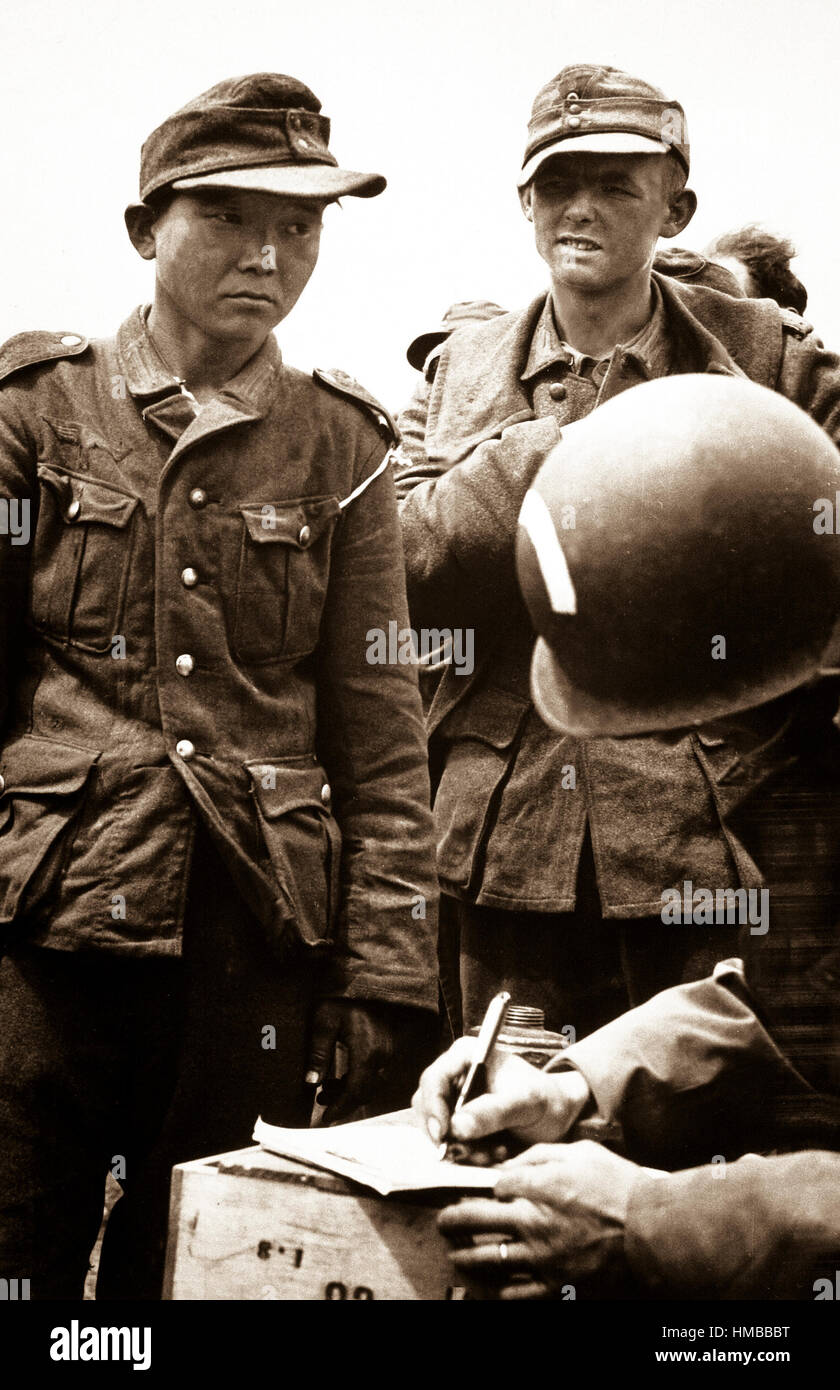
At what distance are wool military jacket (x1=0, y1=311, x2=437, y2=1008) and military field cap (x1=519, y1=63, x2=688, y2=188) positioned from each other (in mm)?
609

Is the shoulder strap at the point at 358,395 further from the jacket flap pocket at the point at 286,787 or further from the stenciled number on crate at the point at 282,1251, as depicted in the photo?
the stenciled number on crate at the point at 282,1251

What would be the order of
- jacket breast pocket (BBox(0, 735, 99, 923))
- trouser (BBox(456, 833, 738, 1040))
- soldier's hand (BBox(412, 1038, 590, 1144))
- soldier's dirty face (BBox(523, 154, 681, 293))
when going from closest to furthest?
soldier's hand (BBox(412, 1038, 590, 1144)), jacket breast pocket (BBox(0, 735, 99, 923)), trouser (BBox(456, 833, 738, 1040)), soldier's dirty face (BBox(523, 154, 681, 293))

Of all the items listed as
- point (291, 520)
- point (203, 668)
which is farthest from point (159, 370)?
point (203, 668)

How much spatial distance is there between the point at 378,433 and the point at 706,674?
78 cm

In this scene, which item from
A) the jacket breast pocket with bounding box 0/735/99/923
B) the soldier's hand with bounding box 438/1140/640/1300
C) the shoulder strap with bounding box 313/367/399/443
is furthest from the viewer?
the shoulder strap with bounding box 313/367/399/443

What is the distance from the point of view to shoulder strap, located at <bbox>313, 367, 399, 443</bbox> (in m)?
2.47

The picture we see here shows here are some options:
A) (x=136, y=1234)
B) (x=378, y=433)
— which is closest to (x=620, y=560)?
(x=378, y=433)

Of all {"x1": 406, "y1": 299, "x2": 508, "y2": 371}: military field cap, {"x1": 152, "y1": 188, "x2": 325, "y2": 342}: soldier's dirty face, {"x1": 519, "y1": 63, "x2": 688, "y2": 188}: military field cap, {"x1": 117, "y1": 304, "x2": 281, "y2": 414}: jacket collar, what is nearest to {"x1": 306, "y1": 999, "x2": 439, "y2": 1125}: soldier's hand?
{"x1": 117, "y1": 304, "x2": 281, "y2": 414}: jacket collar

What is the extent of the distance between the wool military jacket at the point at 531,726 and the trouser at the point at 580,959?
0.12 ft

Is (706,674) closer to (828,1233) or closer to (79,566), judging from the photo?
(828,1233)

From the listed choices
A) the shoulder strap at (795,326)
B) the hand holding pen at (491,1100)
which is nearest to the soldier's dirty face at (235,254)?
the shoulder strap at (795,326)

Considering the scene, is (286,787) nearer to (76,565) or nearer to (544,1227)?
(76,565)

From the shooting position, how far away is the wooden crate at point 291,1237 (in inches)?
77.4

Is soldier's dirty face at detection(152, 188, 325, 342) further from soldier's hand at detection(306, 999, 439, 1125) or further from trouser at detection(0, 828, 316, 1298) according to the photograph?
soldier's hand at detection(306, 999, 439, 1125)
